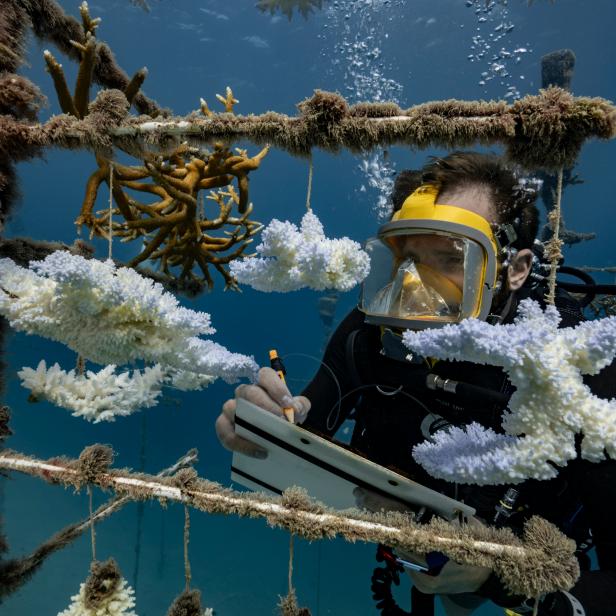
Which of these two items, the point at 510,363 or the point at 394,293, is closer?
the point at 510,363

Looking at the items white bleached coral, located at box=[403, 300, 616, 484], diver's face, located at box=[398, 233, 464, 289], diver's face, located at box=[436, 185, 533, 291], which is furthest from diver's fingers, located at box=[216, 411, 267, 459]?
diver's face, located at box=[436, 185, 533, 291]

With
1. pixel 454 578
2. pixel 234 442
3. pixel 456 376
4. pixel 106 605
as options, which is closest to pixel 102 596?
pixel 106 605

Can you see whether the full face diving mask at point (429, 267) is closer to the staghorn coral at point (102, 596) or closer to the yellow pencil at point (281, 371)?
the yellow pencil at point (281, 371)

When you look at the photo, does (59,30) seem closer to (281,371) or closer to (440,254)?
(281,371)

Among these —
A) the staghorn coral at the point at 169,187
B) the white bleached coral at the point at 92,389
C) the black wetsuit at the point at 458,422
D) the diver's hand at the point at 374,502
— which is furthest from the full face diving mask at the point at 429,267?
the white bleached coral at the point at 92,389

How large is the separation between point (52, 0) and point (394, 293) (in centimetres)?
366

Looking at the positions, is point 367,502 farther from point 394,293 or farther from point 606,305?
point 606,305

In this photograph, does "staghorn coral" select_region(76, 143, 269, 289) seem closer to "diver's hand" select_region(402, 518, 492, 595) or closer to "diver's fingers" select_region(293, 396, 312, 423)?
"diver's fingers" select_region(293, 396, 312, 423)

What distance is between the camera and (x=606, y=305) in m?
5.30

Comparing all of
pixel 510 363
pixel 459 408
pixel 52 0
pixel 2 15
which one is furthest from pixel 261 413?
pixel 52 0

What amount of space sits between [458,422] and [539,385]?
1.44 metres

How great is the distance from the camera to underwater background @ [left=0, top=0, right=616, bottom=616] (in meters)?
19.7

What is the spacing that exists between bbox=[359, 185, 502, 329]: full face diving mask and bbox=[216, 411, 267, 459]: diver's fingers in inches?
41.4

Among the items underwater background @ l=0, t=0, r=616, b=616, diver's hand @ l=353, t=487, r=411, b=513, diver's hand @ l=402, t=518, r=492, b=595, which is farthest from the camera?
underwater background @ l=0, t=0, r=616, b=616
